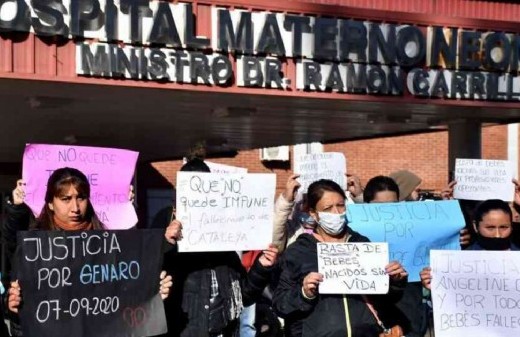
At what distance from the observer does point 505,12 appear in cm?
1243

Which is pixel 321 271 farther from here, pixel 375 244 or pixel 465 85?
pixel 465 85

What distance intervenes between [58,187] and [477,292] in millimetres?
2730

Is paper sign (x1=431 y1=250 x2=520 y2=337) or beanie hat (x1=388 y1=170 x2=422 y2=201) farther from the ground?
beanie hat (x1=388 y1=170 x2=422 y2=201)

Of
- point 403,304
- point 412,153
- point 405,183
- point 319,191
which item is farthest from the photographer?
point 412,153

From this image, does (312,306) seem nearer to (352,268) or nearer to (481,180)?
(352,268)

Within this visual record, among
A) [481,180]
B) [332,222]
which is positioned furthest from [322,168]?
[332,222]

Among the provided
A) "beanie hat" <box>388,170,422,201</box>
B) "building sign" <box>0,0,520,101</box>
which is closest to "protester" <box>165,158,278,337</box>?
"building sign" <box>0,0,520,101</box>

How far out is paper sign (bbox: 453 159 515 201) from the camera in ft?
29.1

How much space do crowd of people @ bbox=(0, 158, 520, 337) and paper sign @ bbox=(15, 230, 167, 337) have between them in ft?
0.26

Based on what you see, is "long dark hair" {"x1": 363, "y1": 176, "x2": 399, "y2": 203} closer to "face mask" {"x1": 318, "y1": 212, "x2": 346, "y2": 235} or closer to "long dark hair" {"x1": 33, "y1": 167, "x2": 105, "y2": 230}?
"face mask" {"x1": 318, "y1": 212, "x2": 346, "y2": 235}

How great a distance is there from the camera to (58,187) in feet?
18.1

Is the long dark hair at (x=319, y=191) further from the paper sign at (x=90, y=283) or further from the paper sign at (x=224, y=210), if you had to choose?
the paper sign at (x=90, y=283)

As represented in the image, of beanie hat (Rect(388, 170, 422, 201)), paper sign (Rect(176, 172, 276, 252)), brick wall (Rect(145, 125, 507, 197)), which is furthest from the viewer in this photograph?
brick wall (Rect(145, 125, 507, 197))

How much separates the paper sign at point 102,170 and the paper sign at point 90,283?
407 millimetres
